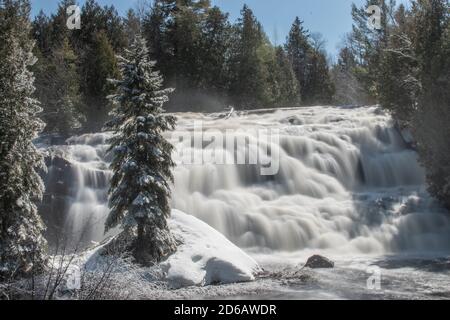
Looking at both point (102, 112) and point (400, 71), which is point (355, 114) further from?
point (102, 112)

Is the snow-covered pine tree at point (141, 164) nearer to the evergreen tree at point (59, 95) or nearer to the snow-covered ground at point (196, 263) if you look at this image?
the snow-covered ground at point (196, 263)

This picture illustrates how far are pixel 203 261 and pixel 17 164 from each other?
4.76 metres

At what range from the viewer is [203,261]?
40.0 feet

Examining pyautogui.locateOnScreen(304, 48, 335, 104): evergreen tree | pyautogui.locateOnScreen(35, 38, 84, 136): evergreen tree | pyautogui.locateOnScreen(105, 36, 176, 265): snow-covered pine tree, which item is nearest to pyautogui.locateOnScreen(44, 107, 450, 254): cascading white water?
pyautogui.locateOnScreen(105, 36, 176, 265): snow-covered pine tree

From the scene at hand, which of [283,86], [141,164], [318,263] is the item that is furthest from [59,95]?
[283,86]

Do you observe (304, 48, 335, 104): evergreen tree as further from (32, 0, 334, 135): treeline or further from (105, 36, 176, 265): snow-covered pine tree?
(105, 36, 176, 265): snow-covered pine tree

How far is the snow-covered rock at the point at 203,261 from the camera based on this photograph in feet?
38.1

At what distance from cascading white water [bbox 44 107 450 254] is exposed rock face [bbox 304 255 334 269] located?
8.70ft

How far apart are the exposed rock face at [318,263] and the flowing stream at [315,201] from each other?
38 centimetres

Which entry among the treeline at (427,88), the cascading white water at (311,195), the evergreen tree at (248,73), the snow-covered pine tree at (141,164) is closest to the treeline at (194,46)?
the evergreen tree at (248,73)

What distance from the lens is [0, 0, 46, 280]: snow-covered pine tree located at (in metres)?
11.0

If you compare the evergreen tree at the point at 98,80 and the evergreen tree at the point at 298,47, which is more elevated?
the evergreen tree at the point at 298,47

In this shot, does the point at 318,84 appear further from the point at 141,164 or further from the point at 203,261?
the point at 203,261

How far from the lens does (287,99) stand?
4966 cm
